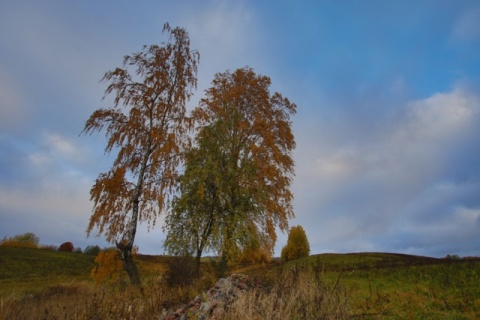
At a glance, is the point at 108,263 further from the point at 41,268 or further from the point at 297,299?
the point at 41,268

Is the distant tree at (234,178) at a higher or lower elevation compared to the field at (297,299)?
higher

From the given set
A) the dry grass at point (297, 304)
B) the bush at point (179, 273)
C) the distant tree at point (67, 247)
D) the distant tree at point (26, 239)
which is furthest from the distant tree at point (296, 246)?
the distant tree at point (26, 239)

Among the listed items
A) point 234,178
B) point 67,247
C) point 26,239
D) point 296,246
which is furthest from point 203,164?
point 26,239

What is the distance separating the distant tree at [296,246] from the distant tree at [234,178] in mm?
26677

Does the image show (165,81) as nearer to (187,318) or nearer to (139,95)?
(139,95)

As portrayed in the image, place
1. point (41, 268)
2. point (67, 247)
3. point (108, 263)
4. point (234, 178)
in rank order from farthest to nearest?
point (67, 247), point (41, 268), point (234, 178), point (108, 263)

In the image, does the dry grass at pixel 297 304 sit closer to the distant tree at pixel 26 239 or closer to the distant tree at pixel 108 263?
the distant tree at pixel 108 263

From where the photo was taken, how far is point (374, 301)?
34.6 feet

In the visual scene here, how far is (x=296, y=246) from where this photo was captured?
1678 inches

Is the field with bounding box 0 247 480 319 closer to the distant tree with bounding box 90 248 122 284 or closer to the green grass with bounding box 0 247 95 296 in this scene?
the distant tree with bounding box 90 248 122 284

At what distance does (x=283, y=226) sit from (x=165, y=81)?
9870 millimetres

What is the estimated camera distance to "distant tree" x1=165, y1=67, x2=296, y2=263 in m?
15.7

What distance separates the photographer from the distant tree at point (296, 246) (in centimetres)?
4234

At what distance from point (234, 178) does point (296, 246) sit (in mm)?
29397
